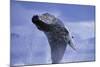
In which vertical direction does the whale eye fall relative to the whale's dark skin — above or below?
above

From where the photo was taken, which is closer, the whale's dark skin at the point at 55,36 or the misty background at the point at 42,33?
the misty background at the point at 42,33

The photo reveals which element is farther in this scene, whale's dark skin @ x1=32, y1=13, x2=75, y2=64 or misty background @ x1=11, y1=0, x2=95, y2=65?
whale's dark skin @ x1=32, y1=13, x2=75, y2=64

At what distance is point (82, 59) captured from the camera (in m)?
2.51

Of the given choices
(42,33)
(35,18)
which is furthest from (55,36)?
(35,18)

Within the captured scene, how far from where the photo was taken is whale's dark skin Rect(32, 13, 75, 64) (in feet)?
7.61

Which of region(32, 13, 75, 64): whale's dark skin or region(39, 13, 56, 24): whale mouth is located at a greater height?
region(39, 13, 56, 24): whale mouth

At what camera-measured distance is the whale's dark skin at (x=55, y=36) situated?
2318 millimetres

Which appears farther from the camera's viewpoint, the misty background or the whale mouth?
the whale mouth

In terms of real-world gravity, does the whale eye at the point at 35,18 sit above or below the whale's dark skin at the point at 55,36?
above

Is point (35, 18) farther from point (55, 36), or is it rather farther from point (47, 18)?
point (55, 36)
